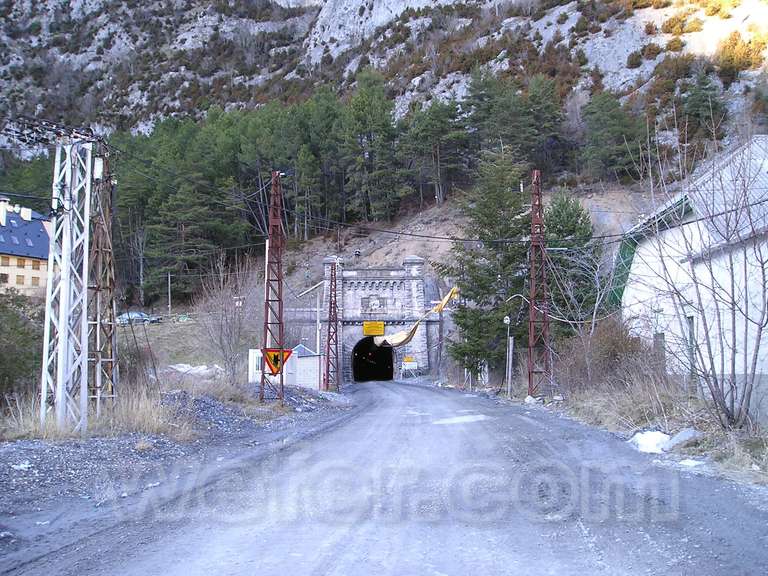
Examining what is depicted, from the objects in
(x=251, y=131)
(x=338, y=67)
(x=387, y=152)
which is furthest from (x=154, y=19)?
(x=387, y=152)

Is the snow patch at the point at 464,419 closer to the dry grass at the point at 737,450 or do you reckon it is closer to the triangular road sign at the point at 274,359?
the triangular road sign at the point at 274,359

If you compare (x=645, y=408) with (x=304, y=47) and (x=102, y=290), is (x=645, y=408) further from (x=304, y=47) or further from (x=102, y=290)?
(x=304, y=47)

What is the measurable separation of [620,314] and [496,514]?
46.2 ft

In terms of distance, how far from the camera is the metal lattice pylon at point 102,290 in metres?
12.2

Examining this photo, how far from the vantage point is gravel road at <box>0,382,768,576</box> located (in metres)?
4.59

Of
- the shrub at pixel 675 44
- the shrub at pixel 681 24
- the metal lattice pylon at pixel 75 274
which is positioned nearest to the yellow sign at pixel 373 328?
the metal lattice pylon at pixel 75 274

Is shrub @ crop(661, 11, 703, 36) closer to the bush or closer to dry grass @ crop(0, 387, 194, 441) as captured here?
the bush

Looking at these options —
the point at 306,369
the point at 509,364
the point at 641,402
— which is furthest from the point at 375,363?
the point at 641,402

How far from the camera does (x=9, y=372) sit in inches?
524

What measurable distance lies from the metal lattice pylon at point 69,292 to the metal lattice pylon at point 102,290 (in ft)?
1.10

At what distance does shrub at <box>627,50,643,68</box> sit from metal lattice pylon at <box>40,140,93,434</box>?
58735mm

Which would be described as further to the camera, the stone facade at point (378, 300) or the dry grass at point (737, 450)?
the stone facade at point (378, 300)

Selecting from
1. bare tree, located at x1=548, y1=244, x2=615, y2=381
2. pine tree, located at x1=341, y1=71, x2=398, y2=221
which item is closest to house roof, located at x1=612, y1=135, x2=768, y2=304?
bare tree, located at x1=548, y1=244, x2=615, y2=381

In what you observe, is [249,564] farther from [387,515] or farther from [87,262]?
[87,262]
